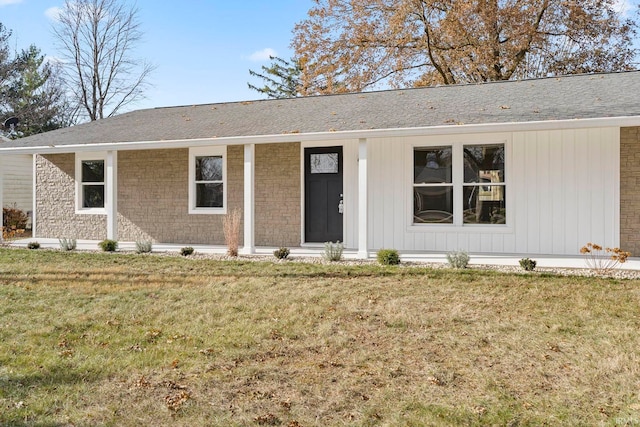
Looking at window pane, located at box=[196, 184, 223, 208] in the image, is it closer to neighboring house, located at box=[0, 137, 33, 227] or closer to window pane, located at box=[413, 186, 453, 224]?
window pane, located at box=[413, 186, 453, 224]

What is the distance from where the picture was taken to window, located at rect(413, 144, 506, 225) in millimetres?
9711

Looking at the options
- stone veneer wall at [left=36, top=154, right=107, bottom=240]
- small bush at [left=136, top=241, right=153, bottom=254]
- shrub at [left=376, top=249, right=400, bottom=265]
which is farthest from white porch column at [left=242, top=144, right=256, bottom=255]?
stone veneer wall at [left=36, top=154, right=107, bottom=240]

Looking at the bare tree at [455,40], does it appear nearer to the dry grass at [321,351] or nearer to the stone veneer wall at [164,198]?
the stone veneer wall at [164,198]

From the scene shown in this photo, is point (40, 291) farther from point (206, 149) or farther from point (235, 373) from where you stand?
point (206, 149)

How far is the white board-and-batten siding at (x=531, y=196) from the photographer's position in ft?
29.7

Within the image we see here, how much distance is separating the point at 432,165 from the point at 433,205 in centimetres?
81

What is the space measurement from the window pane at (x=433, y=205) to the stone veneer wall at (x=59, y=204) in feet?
26.2

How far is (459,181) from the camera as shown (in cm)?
978

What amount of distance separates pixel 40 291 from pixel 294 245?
5.45 metres

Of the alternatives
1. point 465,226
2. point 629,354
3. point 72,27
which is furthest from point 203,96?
point 629,354

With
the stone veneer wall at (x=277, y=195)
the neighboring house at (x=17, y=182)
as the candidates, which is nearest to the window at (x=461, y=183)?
the stone veneer wall at (x=277, y=195)

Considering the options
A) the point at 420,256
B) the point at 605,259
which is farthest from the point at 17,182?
the point at 605,259

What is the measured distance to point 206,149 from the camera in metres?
11.6

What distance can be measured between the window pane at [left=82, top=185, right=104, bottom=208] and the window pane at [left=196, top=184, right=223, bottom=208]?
9.76ft
